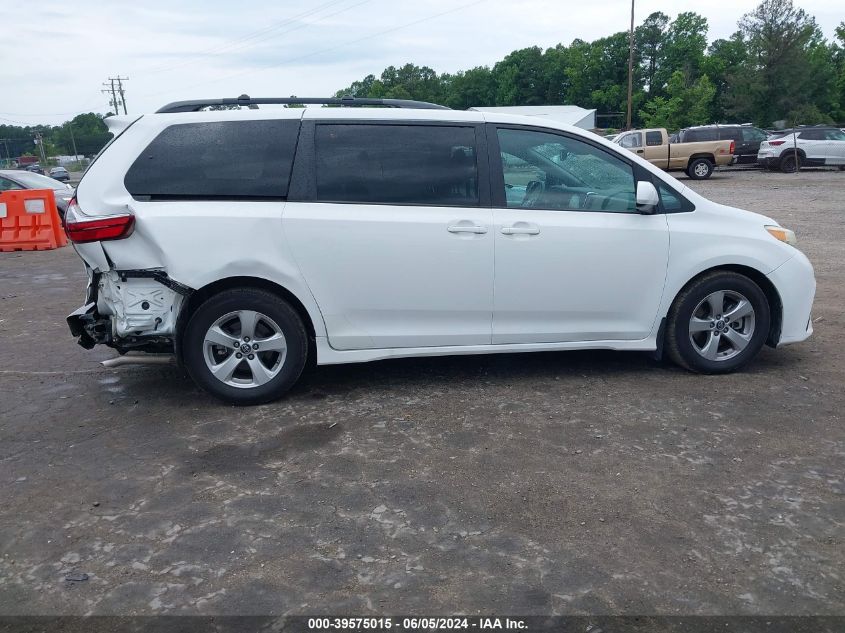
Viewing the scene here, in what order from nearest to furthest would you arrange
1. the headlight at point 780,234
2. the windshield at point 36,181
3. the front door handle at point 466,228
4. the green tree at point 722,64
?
the front door handle at point 466,228
the headlight at point 780,234
the windshield at point 36,181
the green tree at point 722,64

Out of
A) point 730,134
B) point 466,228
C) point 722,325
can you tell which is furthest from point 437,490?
point 730,134

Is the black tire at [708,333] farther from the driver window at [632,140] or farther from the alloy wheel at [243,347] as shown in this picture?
the driver window at [632,140]

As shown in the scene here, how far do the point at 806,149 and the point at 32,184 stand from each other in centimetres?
2512

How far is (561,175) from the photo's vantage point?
5164 millimetres

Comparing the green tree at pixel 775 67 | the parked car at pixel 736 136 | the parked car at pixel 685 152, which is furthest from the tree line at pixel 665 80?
the parked car at pixel 685 152

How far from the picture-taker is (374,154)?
498 cm

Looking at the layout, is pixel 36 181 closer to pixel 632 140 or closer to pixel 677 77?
pixel 632 140

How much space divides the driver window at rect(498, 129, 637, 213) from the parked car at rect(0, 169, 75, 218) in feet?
41.8

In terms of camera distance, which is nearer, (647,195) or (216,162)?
(216,162)

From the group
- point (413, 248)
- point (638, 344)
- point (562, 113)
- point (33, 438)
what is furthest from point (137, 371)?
point (562, 113)

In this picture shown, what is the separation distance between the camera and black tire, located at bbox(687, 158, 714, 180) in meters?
27.6

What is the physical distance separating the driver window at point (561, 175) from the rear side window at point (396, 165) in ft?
0.92

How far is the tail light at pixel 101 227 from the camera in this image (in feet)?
15.3

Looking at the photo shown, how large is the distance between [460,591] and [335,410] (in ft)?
6.89
